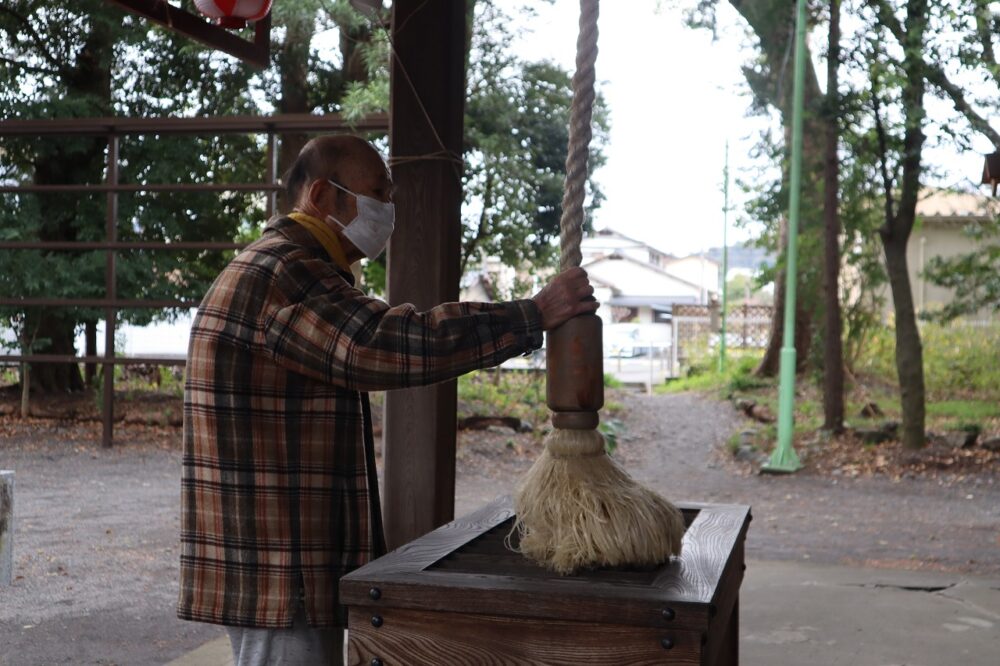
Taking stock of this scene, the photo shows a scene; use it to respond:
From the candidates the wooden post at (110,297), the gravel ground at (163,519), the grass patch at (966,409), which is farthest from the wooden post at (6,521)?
the grass patch at (966,409)

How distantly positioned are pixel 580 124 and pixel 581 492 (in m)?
0.77

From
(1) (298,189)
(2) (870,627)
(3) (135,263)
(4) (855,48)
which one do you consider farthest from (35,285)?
(1) (298,189)

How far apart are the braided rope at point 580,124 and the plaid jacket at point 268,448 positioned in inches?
9.7

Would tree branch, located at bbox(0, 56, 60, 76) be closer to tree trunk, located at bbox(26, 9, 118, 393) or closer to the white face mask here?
tree trunk, located at bbox(26, 9, 118, 393)

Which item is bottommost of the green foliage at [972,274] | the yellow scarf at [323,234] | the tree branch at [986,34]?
the yellow scarf at [323,234]

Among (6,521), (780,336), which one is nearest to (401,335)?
(6,521)

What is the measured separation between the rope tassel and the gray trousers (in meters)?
0.49

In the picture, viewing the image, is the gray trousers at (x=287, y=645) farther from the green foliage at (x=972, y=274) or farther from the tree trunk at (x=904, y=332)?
the green foliage at (x=972, y=274)

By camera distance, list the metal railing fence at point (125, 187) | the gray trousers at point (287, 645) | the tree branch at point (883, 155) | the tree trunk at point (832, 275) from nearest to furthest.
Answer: the gray trousers at point (287, 645)
the metal railing fence at point (125, 187)
the tree branch at point (883, 155)
the tree trunk at point (832, 275)

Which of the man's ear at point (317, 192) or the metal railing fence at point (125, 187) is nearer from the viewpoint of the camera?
the man's ear at point (317, 192)

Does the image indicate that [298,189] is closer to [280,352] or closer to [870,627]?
[280,352]

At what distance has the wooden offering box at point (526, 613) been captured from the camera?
6.05ft

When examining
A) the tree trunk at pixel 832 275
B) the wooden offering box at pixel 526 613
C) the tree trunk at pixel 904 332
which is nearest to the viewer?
the wooden offering box at pixel 526 613

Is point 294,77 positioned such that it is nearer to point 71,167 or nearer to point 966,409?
point 71,167
